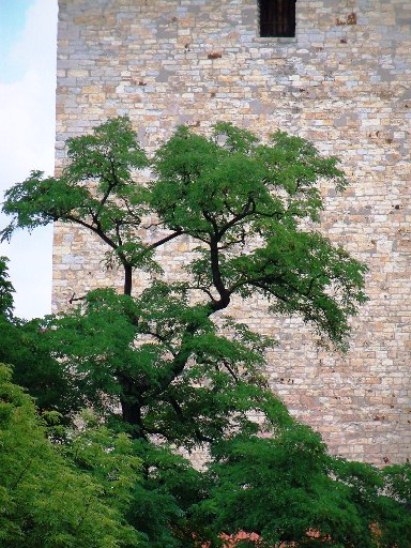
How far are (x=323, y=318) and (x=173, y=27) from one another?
6285 millimetres

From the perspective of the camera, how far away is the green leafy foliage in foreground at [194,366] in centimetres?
2269

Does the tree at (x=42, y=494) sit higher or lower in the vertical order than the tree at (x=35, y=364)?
lower

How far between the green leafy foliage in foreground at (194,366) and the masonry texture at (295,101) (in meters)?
3.89

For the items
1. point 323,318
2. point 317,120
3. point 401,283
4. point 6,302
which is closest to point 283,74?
point 317,120

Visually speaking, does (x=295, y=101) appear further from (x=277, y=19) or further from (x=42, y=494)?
(x=42, y=494)

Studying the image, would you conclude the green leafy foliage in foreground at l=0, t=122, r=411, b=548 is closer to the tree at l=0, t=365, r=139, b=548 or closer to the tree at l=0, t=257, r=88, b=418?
the tree at l=0, t=257, r=88, b=418

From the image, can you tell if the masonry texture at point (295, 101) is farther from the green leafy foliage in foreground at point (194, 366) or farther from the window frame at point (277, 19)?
the green leafy foliage in foreground at point (194, 366)

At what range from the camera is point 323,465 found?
23.6 m

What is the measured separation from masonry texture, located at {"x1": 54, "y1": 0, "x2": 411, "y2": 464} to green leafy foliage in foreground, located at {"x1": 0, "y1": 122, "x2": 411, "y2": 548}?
3.89 m

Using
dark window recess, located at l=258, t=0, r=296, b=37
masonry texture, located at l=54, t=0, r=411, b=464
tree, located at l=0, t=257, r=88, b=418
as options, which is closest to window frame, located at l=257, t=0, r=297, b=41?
dark window recess, located at l=258, t=0, r=296, b=37

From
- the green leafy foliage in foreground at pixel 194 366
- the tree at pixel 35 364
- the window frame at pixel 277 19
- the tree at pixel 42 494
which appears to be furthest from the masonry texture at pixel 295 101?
the tree at pixel 42 494

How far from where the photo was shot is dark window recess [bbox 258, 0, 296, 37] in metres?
30.2

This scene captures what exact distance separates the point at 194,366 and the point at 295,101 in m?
6.95

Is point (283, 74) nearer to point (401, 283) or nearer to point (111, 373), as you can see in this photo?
point (401, 283)
